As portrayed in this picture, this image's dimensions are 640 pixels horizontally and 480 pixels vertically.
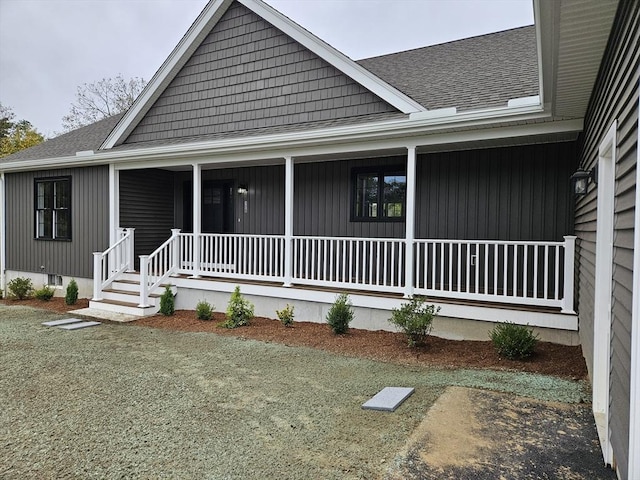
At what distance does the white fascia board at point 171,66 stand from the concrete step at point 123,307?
3.59 metres

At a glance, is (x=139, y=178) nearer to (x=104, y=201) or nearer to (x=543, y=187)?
(x=104, y=201)

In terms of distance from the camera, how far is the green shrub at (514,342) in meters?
5.30

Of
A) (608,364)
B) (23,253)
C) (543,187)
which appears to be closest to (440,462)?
(608,364)

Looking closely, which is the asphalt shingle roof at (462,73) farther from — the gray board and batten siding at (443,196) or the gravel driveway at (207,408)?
the gravel driveway at (207,408)

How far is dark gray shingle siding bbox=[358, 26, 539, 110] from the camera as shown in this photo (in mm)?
6805

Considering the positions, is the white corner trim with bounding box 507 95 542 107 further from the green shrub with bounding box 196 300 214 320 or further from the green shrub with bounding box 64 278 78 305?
the green shrub with bounding box 64 278 78 305

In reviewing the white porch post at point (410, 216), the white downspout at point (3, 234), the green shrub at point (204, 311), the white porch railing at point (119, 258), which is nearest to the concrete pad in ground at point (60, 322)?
the white porch railing at point (119, 258)

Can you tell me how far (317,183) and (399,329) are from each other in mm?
3831

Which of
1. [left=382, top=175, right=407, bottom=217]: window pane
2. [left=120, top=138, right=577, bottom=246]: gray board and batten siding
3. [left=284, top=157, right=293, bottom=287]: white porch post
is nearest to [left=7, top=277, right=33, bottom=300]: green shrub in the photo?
[left=120, top=138, right=577, bottom=246]: gray board and batten siding

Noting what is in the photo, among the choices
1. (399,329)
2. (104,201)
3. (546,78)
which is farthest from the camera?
(104,201)

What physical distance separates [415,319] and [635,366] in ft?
12.8

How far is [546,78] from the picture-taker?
4.23 m

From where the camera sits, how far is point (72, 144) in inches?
481

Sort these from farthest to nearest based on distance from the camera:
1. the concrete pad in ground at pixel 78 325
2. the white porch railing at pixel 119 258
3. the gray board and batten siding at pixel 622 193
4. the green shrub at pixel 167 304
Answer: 1. the white porch railing at pixel 119 258
2. the green shrub at pixel 167 304
3. the concrete pad in ground at pixel 78 325
4. the gray board and batten siding at pixel 622 193
